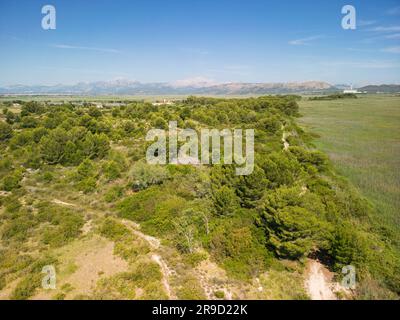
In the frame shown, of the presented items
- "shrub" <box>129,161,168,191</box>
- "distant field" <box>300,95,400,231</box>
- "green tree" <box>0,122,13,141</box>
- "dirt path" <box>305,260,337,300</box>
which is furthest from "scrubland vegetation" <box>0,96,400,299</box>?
"green tree" <box>0,122,13,141</box>

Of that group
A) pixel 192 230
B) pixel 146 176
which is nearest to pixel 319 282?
pixel 192 230

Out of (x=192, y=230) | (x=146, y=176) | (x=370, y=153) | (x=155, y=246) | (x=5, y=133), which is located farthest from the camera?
(x=5, y=133)

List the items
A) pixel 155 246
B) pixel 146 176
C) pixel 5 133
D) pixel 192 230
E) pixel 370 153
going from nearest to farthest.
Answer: pixel 155 246 < pixel 192 230 < pixel 146 176 < pixel 370 153 < pixel 5 133

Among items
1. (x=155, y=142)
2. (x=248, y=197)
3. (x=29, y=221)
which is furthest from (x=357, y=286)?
(x=155, y=142)

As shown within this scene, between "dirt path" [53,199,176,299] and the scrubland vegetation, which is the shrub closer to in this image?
the scrubland vegetation

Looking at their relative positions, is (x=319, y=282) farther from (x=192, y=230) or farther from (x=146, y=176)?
(x=146, y=176)

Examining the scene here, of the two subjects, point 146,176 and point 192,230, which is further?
point 146,176
